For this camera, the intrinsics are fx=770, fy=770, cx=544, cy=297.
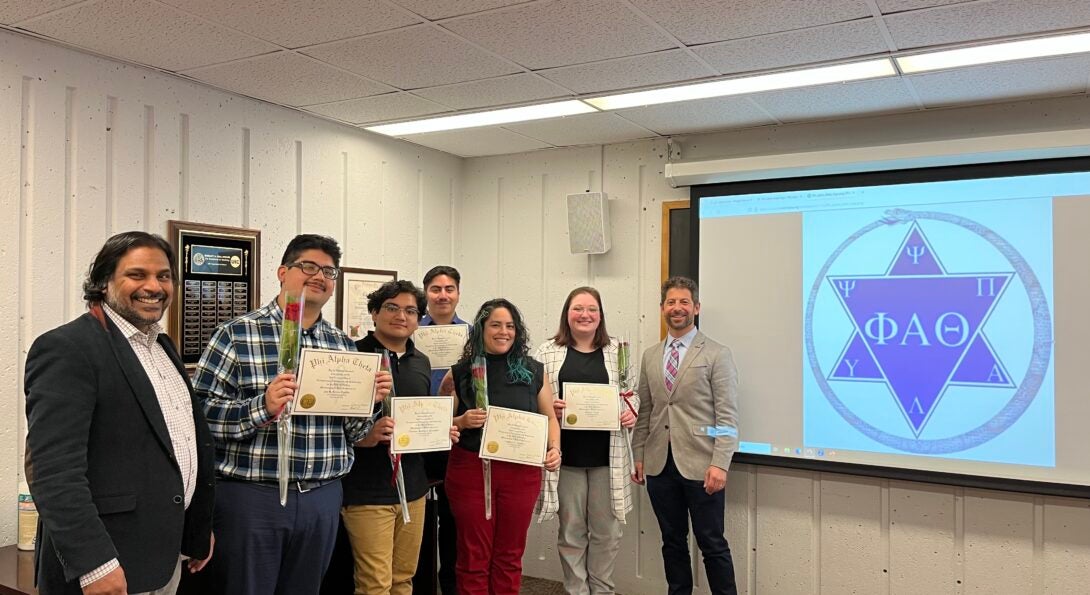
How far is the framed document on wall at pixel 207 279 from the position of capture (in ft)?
10.3

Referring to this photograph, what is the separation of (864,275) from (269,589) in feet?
9.69

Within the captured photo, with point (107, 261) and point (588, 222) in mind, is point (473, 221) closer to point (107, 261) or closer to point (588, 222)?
point (588, 222)

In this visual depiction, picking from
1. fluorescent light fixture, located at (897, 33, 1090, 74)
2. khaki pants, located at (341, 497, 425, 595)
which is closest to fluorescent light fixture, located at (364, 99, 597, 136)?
fluorescent light fixture, located at (897, 33, 1090, 74)

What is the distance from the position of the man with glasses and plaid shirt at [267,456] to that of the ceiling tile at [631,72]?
1253 mm

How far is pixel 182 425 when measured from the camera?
2.01 m

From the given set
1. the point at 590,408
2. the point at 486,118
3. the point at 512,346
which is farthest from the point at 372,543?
the point at 486,118

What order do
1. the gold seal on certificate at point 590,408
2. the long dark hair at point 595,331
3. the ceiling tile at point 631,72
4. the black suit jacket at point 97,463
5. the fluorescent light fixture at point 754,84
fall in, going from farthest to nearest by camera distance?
the long dark hair at point 595,331
the gold seal on certificate at point 590,408
the fluorescent light fixture at point 754,84
the ceiling tile at point 631,72
the black suit jacket at point 97,463

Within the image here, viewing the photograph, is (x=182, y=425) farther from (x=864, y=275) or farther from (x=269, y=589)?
(x=864, y=275)

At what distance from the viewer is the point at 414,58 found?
2.89 m

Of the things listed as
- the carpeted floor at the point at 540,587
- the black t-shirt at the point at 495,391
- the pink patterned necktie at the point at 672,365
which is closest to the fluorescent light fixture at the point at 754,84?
the pink patterned necktie at the point at 672,365

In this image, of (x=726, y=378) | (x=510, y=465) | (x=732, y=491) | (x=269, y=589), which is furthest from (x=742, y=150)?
(x=269, y=589)

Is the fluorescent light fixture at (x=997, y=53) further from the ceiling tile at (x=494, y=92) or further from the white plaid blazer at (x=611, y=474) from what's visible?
the white plaid blazer at (x=611, y=474)

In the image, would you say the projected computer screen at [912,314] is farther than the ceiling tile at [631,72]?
Yes

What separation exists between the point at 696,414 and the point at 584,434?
22.0 inches
